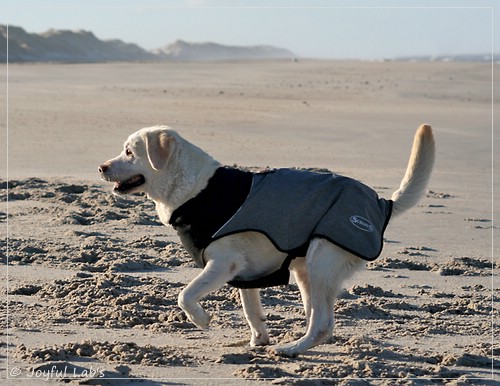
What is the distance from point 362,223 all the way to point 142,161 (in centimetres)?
141

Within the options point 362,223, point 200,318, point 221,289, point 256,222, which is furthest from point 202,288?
point 221,289

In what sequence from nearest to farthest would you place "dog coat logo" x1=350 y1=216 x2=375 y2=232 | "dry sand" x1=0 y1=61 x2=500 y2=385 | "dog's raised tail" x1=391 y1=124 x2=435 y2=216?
"dry sand" x1=0 y1=61 x2=500 y2=385 < "dog coat logo" x1=350 y1=216 x2=375 y2=232 < "dog's raised tail" x1=391 y1=124 x2=435 y2=216

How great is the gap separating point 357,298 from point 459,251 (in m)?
2.20

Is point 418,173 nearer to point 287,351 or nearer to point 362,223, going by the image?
point 362,223

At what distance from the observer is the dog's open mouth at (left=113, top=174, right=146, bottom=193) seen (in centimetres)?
591

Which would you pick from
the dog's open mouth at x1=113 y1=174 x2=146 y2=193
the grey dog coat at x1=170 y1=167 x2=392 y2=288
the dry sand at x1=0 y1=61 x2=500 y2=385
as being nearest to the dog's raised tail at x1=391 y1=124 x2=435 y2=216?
the grey dog coat at x1=170 y1=167 x2=392 y2=288

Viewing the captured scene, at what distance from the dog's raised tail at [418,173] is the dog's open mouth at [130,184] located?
5.31ft

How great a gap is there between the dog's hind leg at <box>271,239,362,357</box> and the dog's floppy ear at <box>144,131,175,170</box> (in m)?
1.03

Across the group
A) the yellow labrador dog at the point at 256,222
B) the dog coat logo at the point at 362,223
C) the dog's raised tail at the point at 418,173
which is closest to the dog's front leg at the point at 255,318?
the yellow labrador dog at the point at 256,222

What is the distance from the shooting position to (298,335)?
6082 millimetres

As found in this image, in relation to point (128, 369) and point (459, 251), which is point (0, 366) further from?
point (459, 251)

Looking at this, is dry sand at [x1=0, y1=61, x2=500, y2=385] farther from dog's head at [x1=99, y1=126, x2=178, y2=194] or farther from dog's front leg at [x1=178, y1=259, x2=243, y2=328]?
dog's head at [x1=99, y1=126, x2=178, y2=194]

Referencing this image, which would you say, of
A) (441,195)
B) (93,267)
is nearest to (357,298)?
(93,267)

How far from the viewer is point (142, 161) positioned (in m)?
5.91
